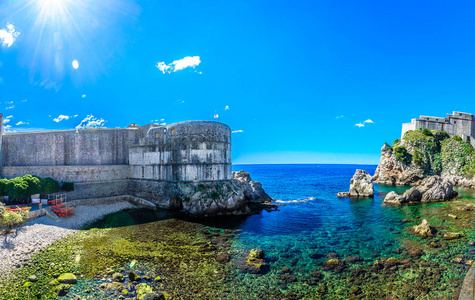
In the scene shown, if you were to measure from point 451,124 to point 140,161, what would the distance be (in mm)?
68573

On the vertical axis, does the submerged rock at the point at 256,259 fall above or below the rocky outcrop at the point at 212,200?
below

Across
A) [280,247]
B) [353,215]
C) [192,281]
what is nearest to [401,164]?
[353,215]

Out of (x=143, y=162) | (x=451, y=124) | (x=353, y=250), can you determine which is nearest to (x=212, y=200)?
(x=143, y=162)

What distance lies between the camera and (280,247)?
15.9m

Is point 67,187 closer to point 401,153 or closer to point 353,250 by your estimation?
point 353,250

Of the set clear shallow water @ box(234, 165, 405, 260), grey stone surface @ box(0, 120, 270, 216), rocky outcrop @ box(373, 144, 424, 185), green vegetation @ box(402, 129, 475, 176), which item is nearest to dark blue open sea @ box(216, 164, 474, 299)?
clear shallow water @ box(234, 165, 405, 260)

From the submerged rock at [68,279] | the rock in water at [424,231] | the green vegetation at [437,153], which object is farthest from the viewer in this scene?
the green vegetation at [437,153]

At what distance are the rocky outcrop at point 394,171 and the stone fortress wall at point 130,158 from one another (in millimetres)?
42846

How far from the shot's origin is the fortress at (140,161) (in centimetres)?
2495

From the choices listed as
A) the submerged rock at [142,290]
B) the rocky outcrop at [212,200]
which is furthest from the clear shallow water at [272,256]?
the rocky outcrop at [212,200]

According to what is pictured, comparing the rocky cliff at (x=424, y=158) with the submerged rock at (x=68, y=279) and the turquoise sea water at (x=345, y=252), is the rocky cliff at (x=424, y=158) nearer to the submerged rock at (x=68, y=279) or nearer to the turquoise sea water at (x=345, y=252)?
the turquoise sea water at (x=345, y=252)

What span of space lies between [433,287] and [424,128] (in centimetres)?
5987

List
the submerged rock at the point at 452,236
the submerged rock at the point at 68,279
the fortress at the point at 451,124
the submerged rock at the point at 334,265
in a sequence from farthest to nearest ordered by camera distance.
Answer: the fortress at the point at 451,124
the submerged rock at the point at 452,236
the submerged rock at the point at 334,265
the submerged rock at the point at 68,279

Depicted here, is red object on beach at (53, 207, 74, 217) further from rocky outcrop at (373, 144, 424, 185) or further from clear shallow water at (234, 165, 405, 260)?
rocky outcrop at (373, 144, 424, 185)
